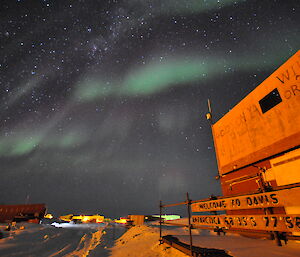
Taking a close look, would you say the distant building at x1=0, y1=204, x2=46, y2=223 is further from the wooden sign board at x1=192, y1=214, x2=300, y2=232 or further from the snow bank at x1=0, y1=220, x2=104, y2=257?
the wooden sign board at x1=192, y1=214, x2=300, y2=232

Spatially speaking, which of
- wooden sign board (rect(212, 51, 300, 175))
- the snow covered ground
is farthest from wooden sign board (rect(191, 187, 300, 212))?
wooden sign board (rect(212, 51, 300, 175))

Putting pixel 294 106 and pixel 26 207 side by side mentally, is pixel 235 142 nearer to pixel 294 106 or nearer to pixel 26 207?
pixel 294 106

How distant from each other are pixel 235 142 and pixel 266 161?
259cm

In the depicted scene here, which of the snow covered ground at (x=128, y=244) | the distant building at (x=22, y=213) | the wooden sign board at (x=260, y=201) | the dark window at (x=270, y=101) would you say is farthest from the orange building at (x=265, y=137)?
the distant building at (x=22, y=213)

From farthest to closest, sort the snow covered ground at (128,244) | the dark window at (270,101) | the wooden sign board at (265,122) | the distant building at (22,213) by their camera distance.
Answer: the distant building at (22,213) → the dark window at (270,101) → the wooden sign board at (265,122) → the snow covered ground at (128,244)

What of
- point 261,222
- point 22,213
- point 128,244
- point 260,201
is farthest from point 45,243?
point 22,213

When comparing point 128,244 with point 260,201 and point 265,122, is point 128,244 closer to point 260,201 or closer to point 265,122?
point 260,201

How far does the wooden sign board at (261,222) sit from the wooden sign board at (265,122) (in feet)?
19.2

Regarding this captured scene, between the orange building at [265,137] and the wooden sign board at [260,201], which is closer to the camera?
the wooden sign board at [260,201]

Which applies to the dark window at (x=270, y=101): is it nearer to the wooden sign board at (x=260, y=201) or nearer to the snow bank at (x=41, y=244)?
the wooden sign board at (x=260, y=201)

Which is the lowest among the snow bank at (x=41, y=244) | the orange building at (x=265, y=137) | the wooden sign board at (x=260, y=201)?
the snow bank at (x=41, y=244)

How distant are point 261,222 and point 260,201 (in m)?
A: 0.33

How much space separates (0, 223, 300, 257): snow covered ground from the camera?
15.6 ft

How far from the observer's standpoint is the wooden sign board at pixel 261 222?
8.48 feet
